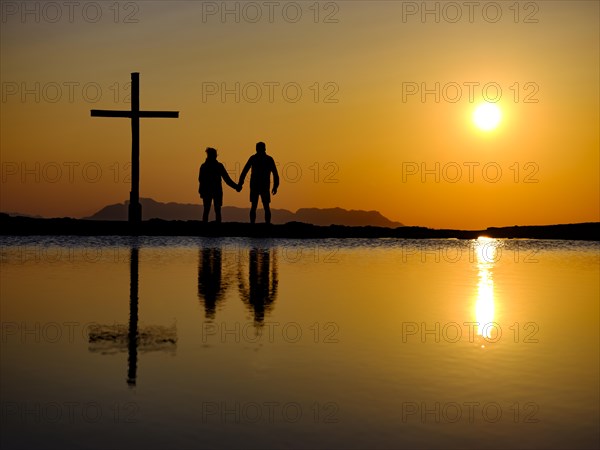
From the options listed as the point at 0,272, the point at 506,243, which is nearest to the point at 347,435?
the point at 0,272

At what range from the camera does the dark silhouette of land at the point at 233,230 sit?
26688 millimetres

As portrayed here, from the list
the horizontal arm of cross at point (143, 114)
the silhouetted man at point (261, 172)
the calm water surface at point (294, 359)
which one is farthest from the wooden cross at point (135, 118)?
the calm water surface at point (294, 359)

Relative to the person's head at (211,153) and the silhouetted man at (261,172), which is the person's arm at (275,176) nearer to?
the silhouetted man at (261,172)

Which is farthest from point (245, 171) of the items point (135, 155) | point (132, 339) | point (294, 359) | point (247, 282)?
point (294, 359)

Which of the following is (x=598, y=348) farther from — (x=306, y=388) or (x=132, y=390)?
(x=132, y=390)

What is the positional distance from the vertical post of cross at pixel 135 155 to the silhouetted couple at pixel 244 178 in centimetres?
261

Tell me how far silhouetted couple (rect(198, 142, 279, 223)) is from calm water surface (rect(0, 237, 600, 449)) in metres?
11.7

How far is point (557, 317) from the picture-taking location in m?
10.6

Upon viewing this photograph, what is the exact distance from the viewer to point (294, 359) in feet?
24.4

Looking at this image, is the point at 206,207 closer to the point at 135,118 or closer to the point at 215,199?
the point at 215,199

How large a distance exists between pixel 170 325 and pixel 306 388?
3156 millimetres

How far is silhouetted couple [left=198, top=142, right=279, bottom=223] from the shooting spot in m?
27.5

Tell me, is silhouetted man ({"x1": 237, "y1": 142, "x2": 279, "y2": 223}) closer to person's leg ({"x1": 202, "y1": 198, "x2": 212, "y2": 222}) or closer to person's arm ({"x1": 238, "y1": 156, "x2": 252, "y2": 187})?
person's arm ({"x1": 238, "y1": 156, "x2": 252, "y2": 187})

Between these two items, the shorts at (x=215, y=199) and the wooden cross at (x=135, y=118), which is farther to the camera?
the wooden cross at (x=135, y=118)
